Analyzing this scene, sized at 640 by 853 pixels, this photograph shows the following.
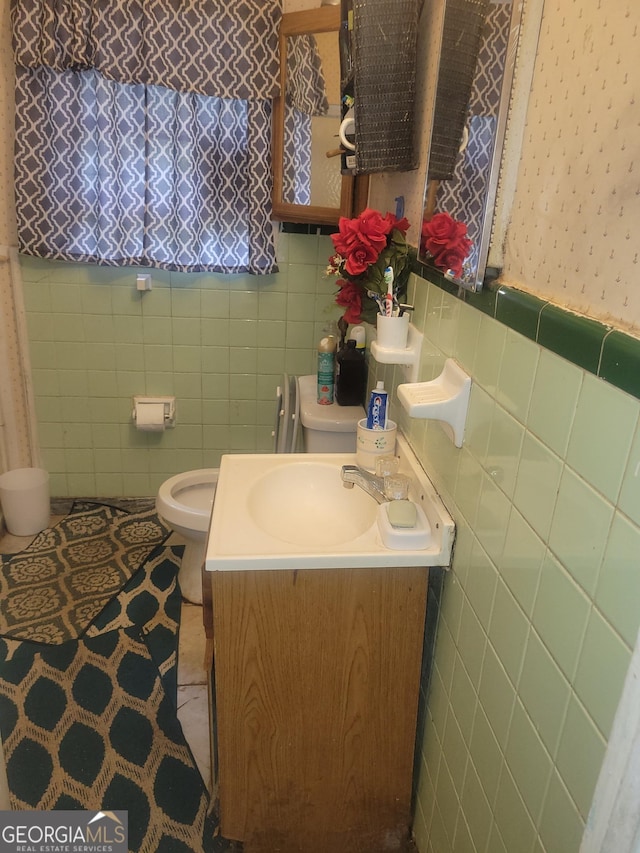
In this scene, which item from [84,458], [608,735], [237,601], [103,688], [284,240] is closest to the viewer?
[608,735]

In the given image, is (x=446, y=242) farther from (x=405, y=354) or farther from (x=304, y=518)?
(x=304, y=518)

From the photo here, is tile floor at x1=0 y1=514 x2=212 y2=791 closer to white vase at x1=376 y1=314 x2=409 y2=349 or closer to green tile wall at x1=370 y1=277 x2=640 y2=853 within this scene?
green tile wall at x1=370 y1=277 x2=640 y2=853

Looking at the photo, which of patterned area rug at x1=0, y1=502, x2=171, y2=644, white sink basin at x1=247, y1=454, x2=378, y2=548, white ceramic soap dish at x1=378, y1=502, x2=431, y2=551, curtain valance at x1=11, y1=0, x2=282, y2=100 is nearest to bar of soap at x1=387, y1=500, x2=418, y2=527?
white ceramic soap dish at x1=378, y1=502, x2=431, y2=551

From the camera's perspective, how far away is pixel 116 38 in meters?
2.20

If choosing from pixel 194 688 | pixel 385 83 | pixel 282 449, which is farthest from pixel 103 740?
pixel 385 83

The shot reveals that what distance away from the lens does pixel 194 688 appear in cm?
193

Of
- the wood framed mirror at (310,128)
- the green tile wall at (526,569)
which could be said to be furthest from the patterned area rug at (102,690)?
the wood framed mirror at (310,128)

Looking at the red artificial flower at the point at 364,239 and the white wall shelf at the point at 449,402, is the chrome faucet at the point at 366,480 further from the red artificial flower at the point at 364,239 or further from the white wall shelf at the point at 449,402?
the red artificial flower at the point at 364,239

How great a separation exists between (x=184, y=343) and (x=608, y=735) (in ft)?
7.58

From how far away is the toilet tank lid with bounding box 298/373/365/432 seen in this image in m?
2.00

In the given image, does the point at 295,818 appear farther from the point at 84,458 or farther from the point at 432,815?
the point at 84,458

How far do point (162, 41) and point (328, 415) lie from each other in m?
1.50

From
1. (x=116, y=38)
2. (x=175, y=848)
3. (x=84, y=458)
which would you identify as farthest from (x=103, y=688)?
(x=116, y=38)

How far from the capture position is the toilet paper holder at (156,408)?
8.87ft
